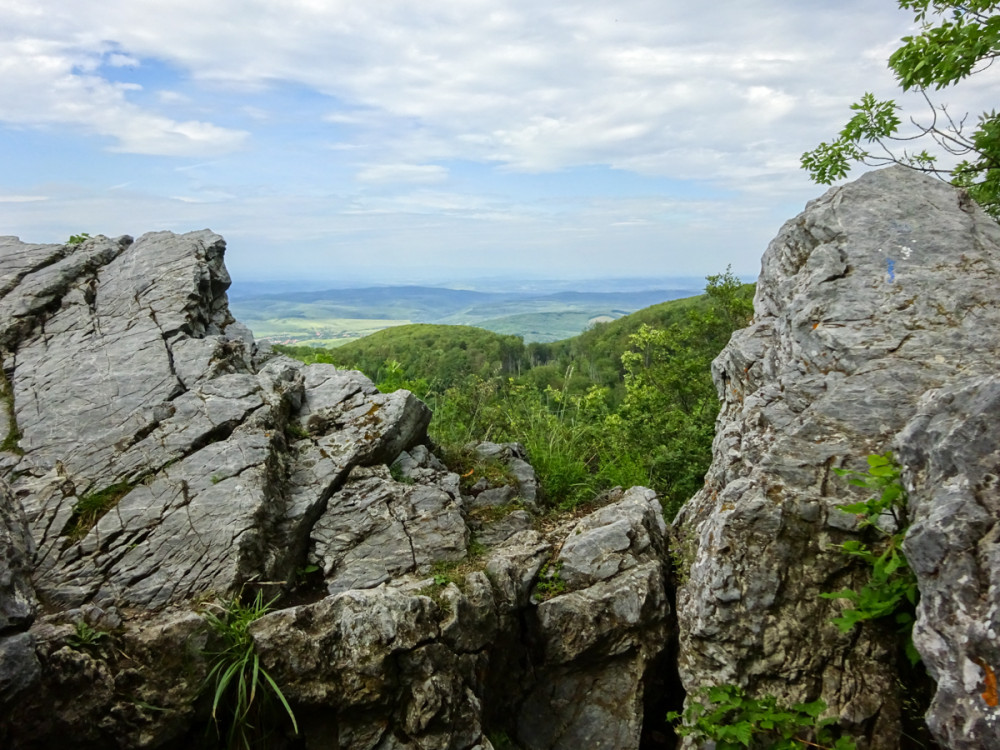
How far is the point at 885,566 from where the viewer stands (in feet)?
16.9

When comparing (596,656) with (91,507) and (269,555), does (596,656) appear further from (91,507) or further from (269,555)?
(91,507)

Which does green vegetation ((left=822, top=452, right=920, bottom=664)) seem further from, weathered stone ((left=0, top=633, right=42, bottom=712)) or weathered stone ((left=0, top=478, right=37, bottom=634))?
weathered stone ((left=0, top=478, right=37, bottom=634))

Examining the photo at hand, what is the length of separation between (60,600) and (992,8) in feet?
47.3

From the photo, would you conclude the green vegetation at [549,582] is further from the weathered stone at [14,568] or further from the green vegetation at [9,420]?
the green vegetation at [9,420]

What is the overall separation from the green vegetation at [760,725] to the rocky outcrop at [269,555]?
1383 millimetres

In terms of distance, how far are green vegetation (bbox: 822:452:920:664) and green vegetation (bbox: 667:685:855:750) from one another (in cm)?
94

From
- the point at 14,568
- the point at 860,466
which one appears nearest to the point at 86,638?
the point at 14,568

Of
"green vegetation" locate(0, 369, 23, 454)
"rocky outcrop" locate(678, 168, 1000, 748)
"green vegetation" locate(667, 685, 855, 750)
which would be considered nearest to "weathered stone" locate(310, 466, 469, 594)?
"rocky outcrop" locate(678, 168, 1000, 748)

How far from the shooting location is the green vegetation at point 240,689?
5.62 meters

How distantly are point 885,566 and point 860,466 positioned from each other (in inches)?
48.1

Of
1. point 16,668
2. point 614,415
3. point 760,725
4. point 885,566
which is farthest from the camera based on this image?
point 614,415

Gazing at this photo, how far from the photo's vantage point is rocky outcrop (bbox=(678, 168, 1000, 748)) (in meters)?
4.35

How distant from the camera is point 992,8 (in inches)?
372

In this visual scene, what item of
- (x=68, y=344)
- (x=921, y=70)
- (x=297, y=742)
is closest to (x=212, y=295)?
(x=68, y=344)
